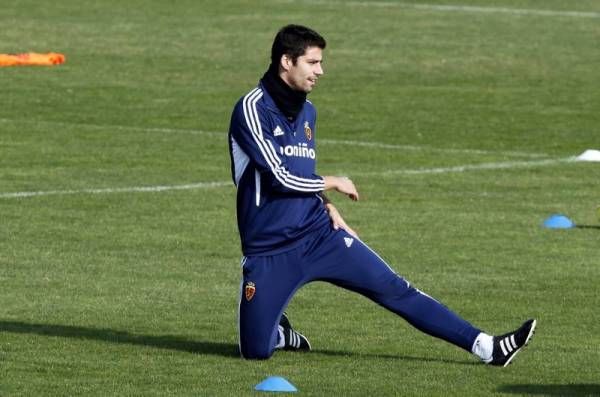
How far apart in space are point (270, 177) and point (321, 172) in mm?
10462

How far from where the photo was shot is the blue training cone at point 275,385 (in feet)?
36.1

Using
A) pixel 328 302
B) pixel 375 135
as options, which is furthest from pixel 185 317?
pixel 375 135

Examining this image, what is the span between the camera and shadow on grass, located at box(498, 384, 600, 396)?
36.4 ft

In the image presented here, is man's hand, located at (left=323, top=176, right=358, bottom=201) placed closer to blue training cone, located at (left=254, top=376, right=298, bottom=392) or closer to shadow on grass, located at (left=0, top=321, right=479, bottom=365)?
shadow on grass, located at (left=0, top=321, right=479, bottom=365)

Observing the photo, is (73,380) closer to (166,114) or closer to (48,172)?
(48,172)

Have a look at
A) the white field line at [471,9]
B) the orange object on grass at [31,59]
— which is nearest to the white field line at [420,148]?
the orange object on grass at [31,59]

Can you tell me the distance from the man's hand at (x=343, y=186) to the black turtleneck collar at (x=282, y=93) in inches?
20.0

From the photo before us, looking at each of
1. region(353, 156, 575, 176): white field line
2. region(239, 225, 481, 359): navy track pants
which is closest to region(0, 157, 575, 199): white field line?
region(353, 156, 575, 176): white field line

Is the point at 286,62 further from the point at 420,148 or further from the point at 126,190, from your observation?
the point at 420,148

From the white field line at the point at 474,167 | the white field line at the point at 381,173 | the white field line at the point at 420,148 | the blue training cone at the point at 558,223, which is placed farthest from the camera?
the white field line at the point at 420,148

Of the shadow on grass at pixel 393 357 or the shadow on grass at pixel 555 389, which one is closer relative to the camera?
the shadow on grass at pixel 555 389

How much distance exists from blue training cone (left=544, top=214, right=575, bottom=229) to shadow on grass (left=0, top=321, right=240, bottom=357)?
6312 millimetres

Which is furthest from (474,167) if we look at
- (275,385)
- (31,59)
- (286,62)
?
(31,59)

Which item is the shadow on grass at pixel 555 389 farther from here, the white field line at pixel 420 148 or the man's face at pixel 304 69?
the white field line at pixel 420 148
